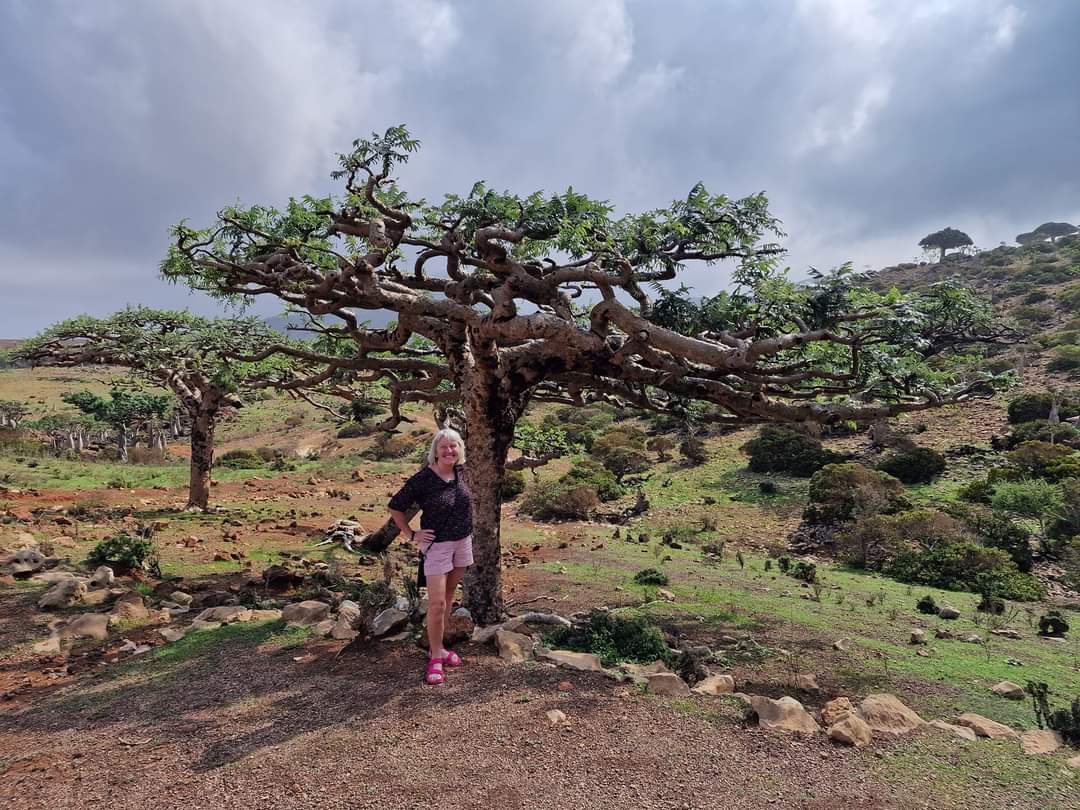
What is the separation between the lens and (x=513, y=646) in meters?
5.48

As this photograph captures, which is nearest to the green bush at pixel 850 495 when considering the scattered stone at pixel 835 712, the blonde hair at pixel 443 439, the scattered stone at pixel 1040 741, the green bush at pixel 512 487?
the green bush at pixel 512 487

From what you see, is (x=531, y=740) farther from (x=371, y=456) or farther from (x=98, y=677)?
(x=371, y=456)

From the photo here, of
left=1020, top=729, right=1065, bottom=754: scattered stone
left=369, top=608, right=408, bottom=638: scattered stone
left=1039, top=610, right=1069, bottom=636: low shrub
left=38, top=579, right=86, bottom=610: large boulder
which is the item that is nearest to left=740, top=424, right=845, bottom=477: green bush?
left=1039, top=610, right=1069, bottom=636: low shrub

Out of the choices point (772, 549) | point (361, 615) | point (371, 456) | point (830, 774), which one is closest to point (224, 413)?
point (371, 456)

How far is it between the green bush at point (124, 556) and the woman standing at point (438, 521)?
6874mm

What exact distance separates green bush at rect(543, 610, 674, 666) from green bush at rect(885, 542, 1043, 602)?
9986mm

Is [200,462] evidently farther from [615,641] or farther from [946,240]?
[946,240]

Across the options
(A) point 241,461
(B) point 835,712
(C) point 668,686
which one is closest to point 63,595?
(C) point 668,686

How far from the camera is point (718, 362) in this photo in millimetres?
5559

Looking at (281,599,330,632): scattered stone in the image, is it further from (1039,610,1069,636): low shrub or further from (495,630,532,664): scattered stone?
(1039,610,1069,636): low shrub

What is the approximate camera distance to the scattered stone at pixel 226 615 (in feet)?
22.3

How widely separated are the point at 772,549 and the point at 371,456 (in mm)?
22590

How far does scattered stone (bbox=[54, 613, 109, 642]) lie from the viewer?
6.33 meters

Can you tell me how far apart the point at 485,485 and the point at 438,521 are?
1853 millimetres
